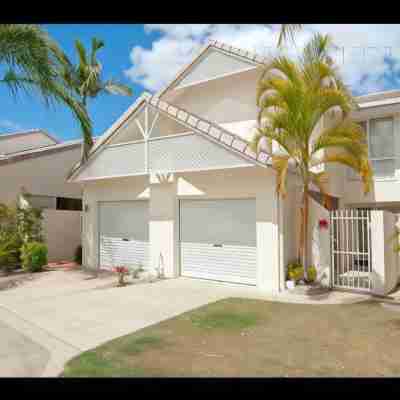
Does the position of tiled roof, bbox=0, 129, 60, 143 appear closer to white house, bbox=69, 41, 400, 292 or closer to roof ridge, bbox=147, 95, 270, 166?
white house, bbox=69, 41, 400, 292

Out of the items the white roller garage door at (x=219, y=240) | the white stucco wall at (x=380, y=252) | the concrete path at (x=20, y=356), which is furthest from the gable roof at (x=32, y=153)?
the white stucco wall at (x=380, y=252)

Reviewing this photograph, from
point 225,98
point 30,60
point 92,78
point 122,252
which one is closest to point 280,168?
point 225,98

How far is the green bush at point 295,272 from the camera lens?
Result: 392 inches

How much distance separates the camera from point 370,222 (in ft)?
31.8

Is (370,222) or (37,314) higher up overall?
(370,222)

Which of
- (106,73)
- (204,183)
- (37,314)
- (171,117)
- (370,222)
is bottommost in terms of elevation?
(37,314)

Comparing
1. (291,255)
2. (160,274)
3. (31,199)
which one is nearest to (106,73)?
(31,199)

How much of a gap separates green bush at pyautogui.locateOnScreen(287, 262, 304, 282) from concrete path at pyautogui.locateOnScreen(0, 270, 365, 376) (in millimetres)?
664

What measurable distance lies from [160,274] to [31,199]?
29.6ft

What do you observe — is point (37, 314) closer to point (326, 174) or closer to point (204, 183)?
point (204, 183)

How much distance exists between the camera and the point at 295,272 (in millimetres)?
9961

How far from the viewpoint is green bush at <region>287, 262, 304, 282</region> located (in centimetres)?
997

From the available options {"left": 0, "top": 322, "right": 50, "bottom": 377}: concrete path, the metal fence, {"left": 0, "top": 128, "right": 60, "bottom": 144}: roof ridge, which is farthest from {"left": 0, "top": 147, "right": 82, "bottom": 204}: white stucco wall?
the metal fence

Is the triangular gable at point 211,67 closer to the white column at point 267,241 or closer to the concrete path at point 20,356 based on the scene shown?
the white column at point 267,241
